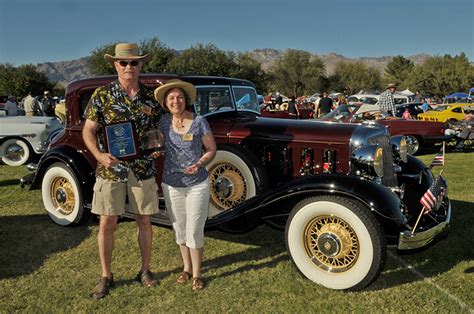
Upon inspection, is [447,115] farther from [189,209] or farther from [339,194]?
[189,209]

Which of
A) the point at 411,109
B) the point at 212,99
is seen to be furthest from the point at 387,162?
the point at 411,109

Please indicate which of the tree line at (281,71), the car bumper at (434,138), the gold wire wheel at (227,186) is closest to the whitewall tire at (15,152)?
the gold wire wheel at (227,186)

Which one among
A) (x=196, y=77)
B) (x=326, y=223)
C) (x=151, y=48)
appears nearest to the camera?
(x=326, y=223)

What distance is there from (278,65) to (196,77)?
79.4 meters

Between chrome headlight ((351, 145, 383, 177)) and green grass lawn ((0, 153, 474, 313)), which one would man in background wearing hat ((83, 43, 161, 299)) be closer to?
green grass lawn ((0, 153, 474, 313))

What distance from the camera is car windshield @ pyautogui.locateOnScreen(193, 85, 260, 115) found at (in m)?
4.39

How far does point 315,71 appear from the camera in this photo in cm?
7862

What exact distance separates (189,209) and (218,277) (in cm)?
78

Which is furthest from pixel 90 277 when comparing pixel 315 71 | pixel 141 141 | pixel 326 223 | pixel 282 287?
pixel 315 71

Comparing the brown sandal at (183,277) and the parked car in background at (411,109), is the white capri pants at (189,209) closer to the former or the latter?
the brown sandal at (183,277)

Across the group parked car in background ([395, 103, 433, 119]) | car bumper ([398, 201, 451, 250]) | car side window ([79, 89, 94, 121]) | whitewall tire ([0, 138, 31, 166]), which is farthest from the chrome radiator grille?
parked car in background ([395, 103, 433, 119])

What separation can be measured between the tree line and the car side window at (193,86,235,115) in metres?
26.8

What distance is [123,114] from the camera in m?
3.05

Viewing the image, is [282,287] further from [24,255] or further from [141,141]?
[24,255]
